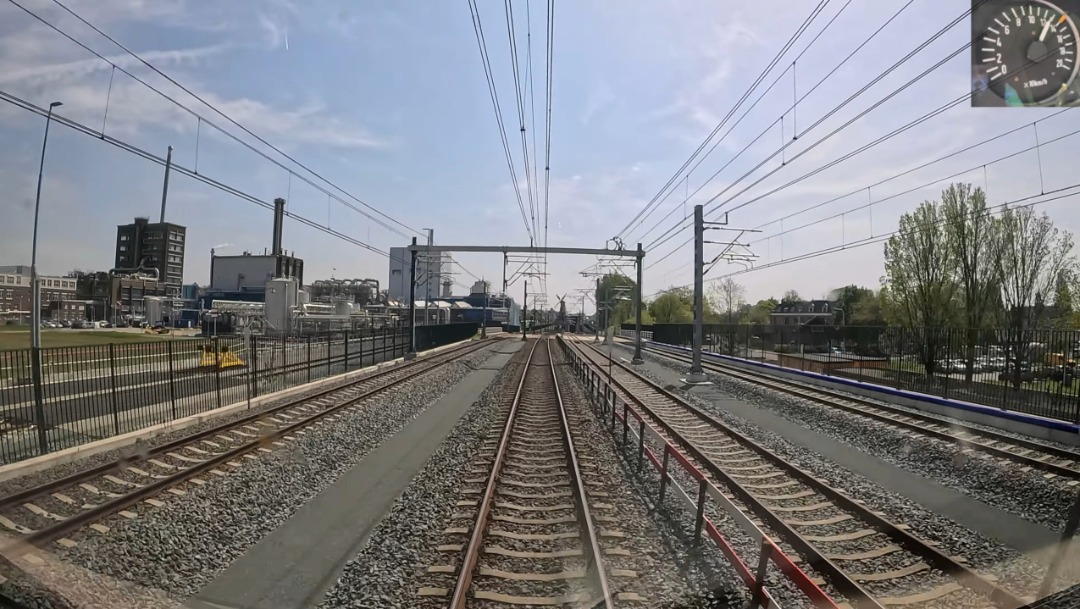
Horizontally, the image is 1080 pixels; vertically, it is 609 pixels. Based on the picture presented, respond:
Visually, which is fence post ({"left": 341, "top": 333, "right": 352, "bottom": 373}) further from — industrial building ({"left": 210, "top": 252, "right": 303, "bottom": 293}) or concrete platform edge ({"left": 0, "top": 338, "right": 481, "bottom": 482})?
industrial building ({"left": 210, "top": 252, "right": 303, "bottom": 293})

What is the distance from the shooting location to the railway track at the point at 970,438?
33.2 ft

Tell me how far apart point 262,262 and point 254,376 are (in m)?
72.3

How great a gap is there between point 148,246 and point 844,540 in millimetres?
61715

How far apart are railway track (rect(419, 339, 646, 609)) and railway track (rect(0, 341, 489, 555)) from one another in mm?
3965

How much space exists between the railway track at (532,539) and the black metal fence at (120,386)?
7.50m

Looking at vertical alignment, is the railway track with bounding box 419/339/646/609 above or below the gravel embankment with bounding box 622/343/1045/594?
below

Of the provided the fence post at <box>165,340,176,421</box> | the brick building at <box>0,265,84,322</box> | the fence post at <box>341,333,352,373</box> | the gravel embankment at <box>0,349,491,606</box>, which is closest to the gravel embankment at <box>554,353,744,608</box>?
the gravel embankment at <box>0,349,491,606</box>

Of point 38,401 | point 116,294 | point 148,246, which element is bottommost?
point 38,401

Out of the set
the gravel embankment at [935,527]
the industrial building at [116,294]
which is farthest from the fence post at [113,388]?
the industrial building at [116,294]

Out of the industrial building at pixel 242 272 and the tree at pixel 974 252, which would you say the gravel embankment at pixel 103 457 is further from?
the industrial building at pixel 242 272

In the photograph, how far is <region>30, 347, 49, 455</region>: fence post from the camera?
34.2 ft

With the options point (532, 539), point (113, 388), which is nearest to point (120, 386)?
point (113, 388)

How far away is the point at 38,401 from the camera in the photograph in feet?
34.8

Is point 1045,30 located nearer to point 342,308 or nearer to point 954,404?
point 954,404
